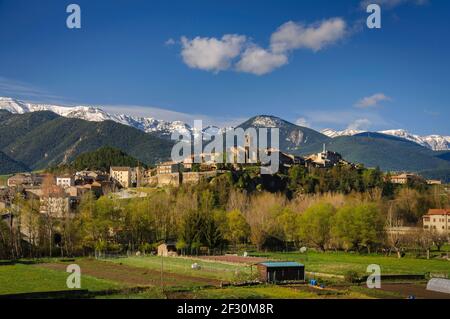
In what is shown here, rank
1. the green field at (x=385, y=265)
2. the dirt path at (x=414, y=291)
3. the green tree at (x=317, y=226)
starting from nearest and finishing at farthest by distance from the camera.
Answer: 1. the dirt path at (x=414, y=291)
2. the green field at (x=385, y=265)
3. the green tree at (x=317, y=226)

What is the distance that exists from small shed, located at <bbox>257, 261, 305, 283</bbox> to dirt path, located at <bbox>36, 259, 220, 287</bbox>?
3100 mm

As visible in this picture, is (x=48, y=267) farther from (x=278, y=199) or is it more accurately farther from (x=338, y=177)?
(x=338, y=177)

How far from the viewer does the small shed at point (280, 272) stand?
36.5 m

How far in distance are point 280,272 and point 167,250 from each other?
2610 cm

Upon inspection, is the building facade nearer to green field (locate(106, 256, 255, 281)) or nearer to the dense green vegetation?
green field (locate(106, 256, 255, 281))

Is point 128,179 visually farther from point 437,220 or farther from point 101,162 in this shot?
point 437,220

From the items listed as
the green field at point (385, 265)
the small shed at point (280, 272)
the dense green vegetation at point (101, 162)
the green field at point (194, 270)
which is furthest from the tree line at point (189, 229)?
the dense green vegetation at point (101, 162)

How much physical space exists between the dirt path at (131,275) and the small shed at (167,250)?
412 inches

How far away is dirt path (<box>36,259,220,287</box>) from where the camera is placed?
118 ft

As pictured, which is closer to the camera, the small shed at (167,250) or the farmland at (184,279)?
the farmland at (184,279)

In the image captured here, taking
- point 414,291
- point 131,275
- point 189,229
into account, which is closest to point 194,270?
point 131,275

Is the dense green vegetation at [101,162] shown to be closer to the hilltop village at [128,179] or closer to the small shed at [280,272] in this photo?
the hilltop village at [128,179]
